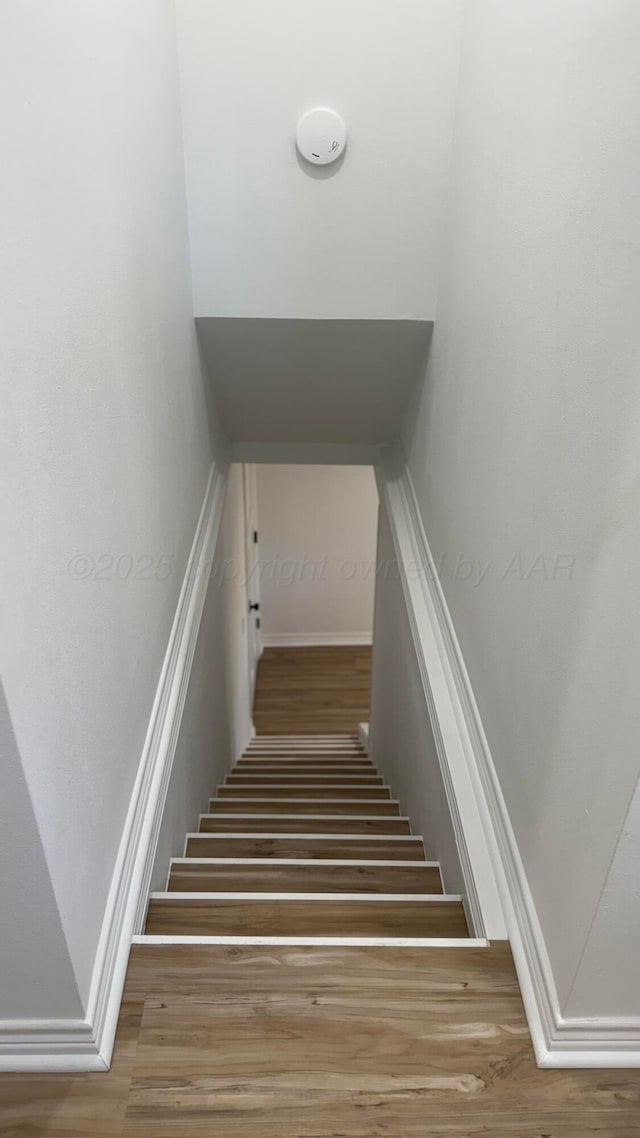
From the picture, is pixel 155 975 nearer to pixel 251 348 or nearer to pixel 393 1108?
pixel 393 1108

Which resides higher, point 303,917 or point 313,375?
point 313,375

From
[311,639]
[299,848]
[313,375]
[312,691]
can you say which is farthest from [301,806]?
[311,639]

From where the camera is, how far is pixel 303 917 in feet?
4.58

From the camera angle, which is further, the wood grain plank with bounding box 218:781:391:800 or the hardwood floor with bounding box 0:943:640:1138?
the wood grain plank with bounding box 218:781:391:800

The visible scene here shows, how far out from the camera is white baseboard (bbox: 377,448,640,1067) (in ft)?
3.68

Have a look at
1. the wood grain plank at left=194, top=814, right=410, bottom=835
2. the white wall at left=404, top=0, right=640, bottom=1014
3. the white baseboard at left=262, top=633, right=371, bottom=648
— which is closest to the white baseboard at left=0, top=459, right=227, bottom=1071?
the wood grain plank at left=194, top=814, right=410, bottom=835

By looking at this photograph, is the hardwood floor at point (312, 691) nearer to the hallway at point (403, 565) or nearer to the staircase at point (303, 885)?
the staircase at point (303, 885)

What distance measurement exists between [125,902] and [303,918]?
15.1 inches

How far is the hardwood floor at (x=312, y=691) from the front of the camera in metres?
5.18

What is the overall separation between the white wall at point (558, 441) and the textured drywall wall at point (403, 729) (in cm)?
38

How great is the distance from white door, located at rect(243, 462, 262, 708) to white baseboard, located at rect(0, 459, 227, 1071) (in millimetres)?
2755

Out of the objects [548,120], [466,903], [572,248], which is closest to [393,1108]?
[466,903]

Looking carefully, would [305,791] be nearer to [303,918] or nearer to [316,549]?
[303,918]

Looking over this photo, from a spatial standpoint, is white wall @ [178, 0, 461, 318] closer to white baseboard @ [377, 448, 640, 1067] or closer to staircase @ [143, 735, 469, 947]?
white baseboard @ [377, 448, 640, 1067]
